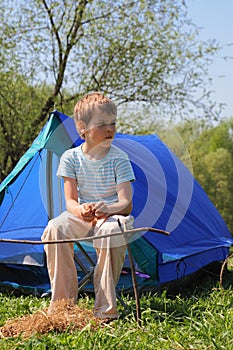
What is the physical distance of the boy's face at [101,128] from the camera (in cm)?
284

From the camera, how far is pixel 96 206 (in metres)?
2.68

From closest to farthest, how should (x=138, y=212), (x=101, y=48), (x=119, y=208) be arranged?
(x=119, y=208)
(x=138, y=212)
(x=101, y=48)

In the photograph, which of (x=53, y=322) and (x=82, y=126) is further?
(x=82, y=126)

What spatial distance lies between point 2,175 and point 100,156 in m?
6.00

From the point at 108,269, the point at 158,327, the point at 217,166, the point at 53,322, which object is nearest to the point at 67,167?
the point at 108,269

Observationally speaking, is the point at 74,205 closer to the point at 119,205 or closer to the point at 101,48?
the point at 119,205

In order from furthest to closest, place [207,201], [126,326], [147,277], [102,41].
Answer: [102,41] < [207,201] < [147,277] < [126,326]

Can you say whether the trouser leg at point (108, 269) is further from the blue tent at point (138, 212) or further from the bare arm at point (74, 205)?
the blue tent at point (138, 212)

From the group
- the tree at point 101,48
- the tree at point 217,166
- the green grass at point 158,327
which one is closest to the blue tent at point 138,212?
the green grass at point 158,327

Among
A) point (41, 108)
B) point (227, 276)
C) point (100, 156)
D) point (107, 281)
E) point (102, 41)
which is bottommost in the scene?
point (227, 276)

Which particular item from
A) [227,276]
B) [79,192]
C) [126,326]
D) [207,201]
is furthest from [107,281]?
[207,201]

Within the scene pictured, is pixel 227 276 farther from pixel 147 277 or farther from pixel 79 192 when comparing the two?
pixel 79 192

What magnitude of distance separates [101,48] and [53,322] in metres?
6.39

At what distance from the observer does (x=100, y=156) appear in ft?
9.50
